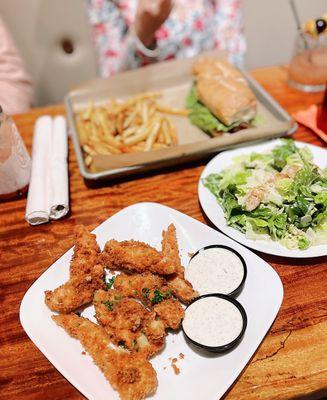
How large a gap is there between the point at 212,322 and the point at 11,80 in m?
2.63

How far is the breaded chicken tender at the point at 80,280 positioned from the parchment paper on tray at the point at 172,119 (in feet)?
1.90

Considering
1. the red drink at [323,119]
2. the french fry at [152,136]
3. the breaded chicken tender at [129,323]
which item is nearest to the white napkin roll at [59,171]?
the french fry at [152,136]

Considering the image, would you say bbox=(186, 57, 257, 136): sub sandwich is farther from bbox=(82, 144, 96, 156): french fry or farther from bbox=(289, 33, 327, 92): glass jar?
bbox=(82, 144, 96, 156): french fry

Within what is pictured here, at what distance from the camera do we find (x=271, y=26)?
4.44m

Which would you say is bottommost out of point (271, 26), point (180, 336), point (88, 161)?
point (180, 336)

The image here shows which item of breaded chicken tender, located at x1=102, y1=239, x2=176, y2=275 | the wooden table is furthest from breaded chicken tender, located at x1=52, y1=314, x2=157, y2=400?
breaded chicken tender, located at x1=102, y1=239, x2=176, y2=275

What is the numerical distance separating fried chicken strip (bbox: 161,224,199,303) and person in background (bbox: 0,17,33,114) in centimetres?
187

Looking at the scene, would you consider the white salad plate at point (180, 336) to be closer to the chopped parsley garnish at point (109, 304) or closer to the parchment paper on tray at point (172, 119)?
the chopped parsley garnish at point (109, 304)

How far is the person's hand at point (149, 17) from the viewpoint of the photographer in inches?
118

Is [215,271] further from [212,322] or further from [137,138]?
[137,138]

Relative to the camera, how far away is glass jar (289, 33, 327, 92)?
292cm

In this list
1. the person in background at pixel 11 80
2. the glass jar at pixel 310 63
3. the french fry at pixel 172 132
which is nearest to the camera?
the french fry at pixel 172 132

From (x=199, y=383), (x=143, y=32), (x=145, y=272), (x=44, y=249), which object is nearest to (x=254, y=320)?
(x=199, y=383)

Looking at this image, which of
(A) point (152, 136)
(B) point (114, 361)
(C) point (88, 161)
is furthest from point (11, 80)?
(B) point (114, 361)
